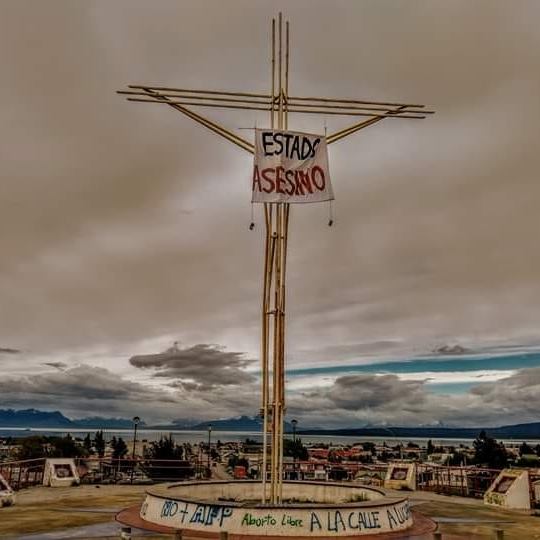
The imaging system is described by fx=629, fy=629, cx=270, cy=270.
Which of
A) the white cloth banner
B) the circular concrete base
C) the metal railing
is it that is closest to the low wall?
the circular concrete base

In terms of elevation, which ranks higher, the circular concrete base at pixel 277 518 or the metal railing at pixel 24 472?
the metal railing at pixel 24 472

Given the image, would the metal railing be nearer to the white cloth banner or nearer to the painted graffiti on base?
the painted graffiti on base

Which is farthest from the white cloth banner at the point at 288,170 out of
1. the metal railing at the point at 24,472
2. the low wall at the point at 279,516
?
the metal railing at the point at 24,472

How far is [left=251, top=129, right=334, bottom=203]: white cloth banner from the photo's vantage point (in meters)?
17.0

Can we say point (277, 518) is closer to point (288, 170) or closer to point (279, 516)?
point (279, 516)

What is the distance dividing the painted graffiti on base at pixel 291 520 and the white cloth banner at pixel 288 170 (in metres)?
7.98

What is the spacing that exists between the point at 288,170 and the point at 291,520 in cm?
903

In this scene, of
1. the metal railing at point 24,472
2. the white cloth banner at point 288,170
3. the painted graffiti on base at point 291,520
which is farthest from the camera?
the metal railing at point 24,472

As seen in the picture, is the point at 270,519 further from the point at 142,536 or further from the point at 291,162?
the point at 291,162

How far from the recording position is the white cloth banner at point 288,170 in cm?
1703

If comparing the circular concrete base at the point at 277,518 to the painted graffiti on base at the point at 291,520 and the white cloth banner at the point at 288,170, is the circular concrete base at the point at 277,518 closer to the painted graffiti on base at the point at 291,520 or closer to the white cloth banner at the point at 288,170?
the painted graffiti on base at the point at 291,520

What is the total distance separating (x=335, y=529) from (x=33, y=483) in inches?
729

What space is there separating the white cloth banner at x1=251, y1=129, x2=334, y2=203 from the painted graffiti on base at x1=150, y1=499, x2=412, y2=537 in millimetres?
7978

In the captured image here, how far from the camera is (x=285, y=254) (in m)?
17.9
